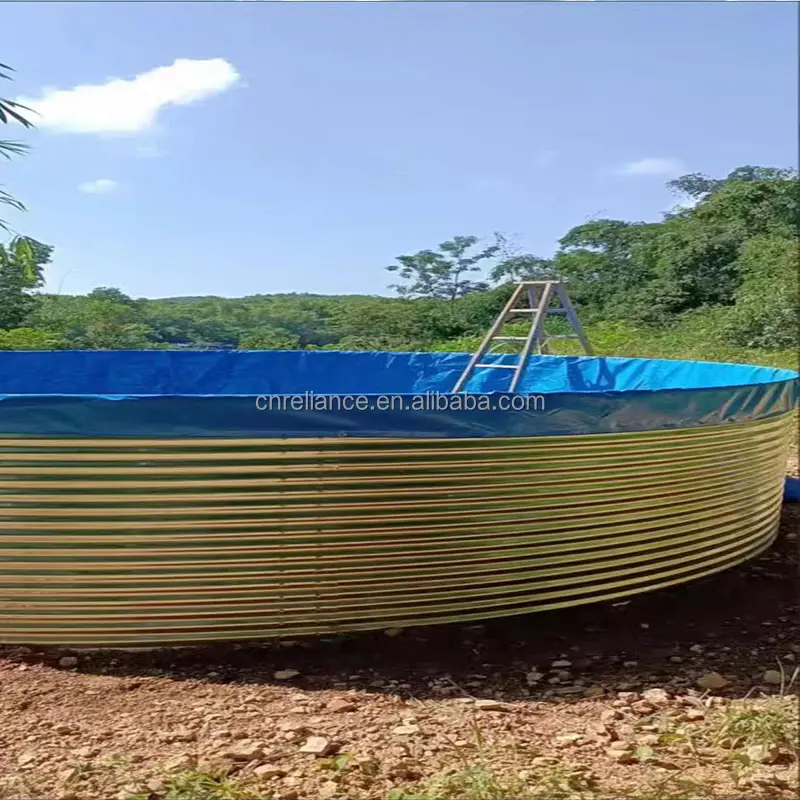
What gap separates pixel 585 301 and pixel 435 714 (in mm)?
12358

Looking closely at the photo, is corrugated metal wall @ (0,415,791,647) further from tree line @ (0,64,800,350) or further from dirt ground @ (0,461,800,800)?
tree line @ (0,64,800,350)

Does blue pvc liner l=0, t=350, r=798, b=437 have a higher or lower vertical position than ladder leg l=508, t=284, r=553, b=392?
lower

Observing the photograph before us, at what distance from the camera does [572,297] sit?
46.1ft

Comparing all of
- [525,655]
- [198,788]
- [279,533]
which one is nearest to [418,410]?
[279,533]

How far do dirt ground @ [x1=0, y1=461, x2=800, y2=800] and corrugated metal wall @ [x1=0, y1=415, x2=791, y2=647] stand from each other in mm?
115

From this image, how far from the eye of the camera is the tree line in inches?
429

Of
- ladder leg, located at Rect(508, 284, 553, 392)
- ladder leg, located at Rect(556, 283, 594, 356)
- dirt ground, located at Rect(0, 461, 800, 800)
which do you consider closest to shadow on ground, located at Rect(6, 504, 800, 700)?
dirt ground, located at Rect(0, 461, 800, 800)

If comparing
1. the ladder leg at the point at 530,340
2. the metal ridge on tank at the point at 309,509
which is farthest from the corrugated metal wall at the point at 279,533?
the ladder leg at the point at 530,340

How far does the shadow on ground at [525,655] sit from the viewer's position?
268 cm

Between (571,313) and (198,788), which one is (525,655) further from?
(571,313)

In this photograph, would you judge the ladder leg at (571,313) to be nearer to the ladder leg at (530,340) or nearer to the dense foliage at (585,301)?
the ladder leg at (530,340)

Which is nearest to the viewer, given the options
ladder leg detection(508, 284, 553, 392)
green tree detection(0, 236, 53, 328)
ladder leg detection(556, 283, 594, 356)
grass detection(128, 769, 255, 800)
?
grass detection(128, 769, 255, 800)

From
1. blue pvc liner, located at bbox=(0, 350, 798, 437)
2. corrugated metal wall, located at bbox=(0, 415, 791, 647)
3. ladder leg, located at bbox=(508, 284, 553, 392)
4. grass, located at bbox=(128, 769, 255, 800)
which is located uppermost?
ladder leg, located at bbox=(508, 284, 553, 392)

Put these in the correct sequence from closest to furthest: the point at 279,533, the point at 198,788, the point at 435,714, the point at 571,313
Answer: the point at 198,788 → the point at 435,714 → the point at 279,533 → the point at 571,313
